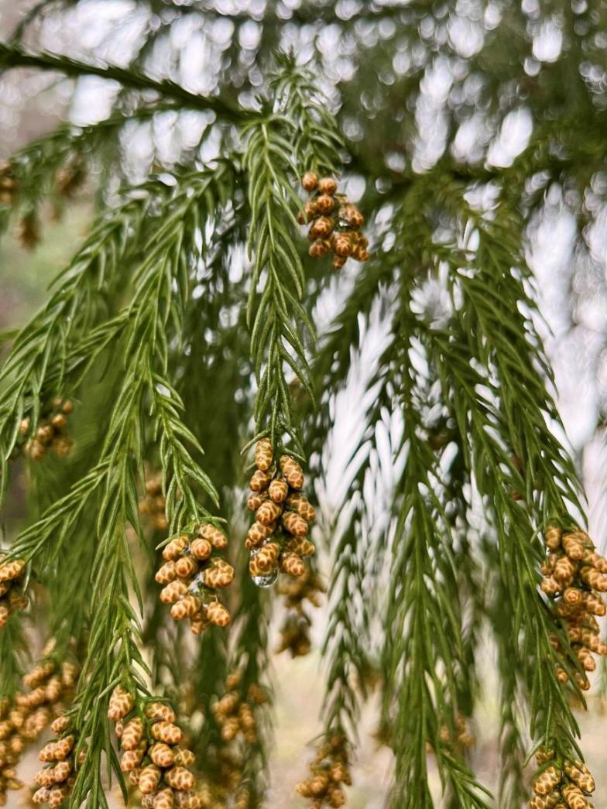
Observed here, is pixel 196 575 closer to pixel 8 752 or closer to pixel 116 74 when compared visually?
pixel 8 752

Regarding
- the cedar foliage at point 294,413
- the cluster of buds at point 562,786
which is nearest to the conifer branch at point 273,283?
the cedar foliage at point 294,413

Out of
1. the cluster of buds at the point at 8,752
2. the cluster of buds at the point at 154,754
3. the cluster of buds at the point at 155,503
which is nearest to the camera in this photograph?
the cluster of buds at the point at 154,754

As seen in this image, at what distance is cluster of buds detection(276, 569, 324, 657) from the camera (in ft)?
3.51

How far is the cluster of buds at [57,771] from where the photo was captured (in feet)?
2.45

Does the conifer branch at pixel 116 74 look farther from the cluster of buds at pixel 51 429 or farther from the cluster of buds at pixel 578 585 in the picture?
the cluster of buds at pixel 578 585

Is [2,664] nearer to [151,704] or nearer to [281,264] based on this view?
[151,704]

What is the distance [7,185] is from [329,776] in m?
1.01

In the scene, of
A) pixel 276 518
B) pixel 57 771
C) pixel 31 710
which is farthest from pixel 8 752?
pixel 276 518

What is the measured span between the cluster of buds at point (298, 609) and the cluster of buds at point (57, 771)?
1.21 feet

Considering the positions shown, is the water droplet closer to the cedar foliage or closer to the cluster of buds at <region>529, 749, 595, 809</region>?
the cedar foliage

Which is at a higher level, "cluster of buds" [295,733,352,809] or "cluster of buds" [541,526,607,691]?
"cluster of buds" [541,526,607,691]

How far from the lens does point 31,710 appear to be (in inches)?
38.3

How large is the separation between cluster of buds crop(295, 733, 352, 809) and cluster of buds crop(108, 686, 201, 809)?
0.36 meters

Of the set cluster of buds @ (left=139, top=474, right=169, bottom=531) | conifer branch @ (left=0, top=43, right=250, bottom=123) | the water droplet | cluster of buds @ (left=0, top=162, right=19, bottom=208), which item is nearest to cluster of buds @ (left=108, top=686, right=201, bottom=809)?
the water droplet
